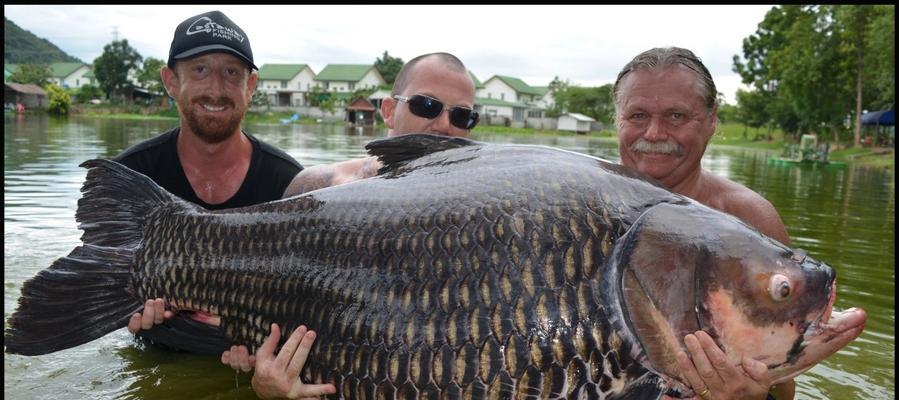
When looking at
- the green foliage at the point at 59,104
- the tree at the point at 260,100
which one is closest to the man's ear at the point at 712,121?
the green foliage at the point at 59,104

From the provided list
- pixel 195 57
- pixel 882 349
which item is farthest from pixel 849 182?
pixel 195 57

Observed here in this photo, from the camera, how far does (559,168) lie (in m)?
2.50

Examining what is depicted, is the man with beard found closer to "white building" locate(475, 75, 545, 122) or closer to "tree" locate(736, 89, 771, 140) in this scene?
"tree" locate(736, 89, 771, 140)

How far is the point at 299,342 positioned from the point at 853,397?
364 cm

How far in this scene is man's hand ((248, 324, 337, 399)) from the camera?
2.60 meters

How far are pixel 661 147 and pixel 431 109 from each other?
1488 mm

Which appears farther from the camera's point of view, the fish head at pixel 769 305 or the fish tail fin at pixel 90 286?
the fish tail fin at pixel 90 286

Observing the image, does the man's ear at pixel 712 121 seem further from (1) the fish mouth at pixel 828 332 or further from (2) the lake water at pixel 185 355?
(2) the lake water at pixel 185 355

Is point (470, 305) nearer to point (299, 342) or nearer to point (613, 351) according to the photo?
point (613, 351)

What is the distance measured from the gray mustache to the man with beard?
255 centimetres

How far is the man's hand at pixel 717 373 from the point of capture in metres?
2.13

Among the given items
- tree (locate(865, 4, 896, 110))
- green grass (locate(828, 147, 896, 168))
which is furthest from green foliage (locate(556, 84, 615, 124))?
tree (locate(865, 4, 896, 110))

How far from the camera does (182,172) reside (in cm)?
466

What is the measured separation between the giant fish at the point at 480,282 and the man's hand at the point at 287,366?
0.13ft
